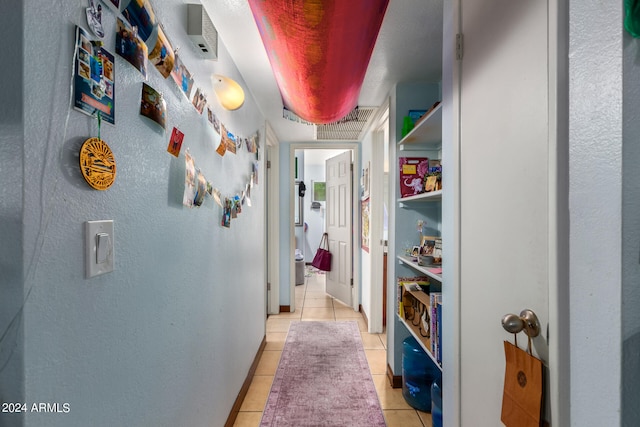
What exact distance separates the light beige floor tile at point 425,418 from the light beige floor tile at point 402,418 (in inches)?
0.9

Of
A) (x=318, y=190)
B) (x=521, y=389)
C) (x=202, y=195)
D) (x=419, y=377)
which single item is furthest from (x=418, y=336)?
(x=318, y=190)

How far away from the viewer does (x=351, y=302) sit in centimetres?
375

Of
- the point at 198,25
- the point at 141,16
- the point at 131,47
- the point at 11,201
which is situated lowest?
the point at 11,201

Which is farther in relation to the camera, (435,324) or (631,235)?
(435,324)

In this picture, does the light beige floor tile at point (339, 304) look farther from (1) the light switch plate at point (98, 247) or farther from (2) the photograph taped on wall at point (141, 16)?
(2) the photograph taped on wall at point (141, 16)

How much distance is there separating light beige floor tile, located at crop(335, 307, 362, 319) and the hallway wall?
2103 millimetres

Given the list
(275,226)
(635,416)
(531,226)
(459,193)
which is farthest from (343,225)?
(635,416)

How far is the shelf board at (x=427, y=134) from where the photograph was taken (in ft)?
5.06

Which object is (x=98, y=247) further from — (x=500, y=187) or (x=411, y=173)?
(x=411, y=173)

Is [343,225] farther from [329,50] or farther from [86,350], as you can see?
[86,350]

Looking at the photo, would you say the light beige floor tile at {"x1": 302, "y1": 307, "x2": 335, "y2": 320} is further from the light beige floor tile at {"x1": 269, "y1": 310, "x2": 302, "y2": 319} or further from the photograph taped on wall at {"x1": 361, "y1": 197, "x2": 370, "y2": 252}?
the photograph taped on wall at {"x1": 361, "y1": 197, "x2": 370, "y2": 252}

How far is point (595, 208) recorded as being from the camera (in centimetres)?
57

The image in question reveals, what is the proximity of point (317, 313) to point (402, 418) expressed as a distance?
6.03ft

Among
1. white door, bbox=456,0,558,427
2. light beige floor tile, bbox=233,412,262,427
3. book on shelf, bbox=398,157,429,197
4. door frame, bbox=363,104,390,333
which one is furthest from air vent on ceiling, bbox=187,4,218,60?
light beige floor tile, bbox=233,412,262,427
